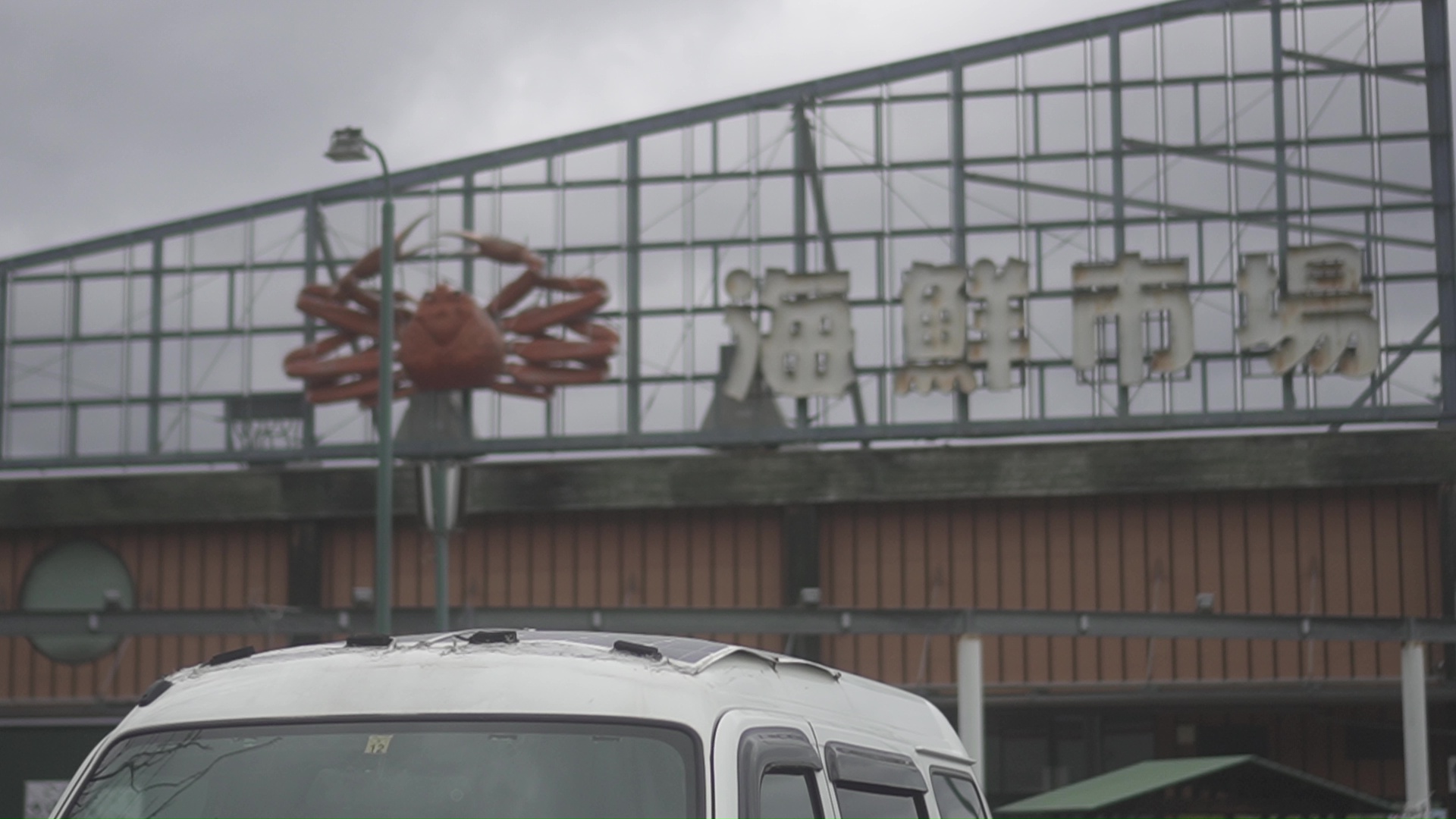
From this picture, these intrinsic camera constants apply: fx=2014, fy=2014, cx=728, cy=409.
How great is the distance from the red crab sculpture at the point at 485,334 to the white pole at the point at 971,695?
41.9 feet

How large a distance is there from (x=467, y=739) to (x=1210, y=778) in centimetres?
1413

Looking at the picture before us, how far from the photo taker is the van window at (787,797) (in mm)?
5145

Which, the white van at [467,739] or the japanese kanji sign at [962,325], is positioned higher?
the japanese kanji sign at [962,325]

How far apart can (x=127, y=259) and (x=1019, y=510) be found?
736 inches

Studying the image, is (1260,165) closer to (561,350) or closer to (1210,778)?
(561,350)

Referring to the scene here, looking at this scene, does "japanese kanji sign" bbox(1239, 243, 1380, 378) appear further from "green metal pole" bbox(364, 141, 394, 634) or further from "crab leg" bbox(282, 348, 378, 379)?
"green metal pole" bbox(364, 141, 394, 634)

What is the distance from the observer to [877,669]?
112 ft

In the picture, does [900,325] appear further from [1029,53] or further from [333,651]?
[333,651]

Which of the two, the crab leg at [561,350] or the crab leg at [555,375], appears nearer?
the crab leg at [561,350]

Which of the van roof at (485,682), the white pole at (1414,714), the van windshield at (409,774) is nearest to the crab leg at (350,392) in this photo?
the white pole at (1414,714)

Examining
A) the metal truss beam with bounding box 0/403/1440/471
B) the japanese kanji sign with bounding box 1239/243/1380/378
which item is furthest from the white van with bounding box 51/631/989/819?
the japanese kanji sign with bounding box 1239/243/1380/378

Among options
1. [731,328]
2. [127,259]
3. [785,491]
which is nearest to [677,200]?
[731,328]

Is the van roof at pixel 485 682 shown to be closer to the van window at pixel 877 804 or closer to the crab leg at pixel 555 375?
the van window at pixel 877 804

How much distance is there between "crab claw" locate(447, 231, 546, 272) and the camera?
37000 mm
